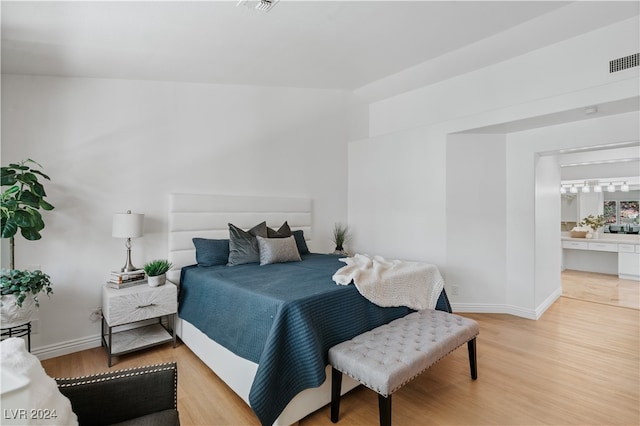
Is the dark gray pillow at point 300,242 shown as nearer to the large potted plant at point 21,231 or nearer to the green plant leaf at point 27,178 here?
the large potted plant at point 21,231

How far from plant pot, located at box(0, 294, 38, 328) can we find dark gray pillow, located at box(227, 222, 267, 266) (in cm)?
159

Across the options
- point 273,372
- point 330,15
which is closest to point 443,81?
point 330,15

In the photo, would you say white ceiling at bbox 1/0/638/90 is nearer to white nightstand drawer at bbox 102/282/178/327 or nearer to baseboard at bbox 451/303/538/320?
white nightstand drawer at bbox 102/282/178/327

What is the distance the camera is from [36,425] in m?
0.86

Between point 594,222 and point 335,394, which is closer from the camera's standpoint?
point 335,394

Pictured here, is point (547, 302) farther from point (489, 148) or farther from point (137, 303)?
point (137, 303)

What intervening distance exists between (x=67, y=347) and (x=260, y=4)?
340 cm

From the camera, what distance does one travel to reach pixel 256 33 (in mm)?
2693

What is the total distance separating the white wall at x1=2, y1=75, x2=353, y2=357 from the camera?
284cm

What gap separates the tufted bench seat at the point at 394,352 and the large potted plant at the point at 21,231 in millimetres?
2240

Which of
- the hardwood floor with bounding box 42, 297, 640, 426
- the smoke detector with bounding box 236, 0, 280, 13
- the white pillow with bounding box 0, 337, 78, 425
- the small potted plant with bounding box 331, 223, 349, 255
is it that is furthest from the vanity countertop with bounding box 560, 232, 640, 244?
the white pillow with bounding box 0, 337, 78, 425

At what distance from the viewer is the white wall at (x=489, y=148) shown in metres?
3.07

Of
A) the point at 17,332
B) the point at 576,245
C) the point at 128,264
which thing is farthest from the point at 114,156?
the point at 576,245

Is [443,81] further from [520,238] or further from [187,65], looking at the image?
[187,65]
